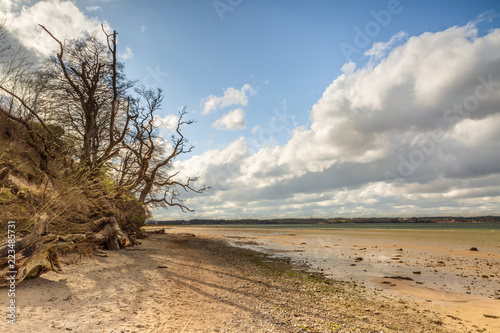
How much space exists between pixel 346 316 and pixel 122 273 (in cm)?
656

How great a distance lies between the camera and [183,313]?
17.5ft

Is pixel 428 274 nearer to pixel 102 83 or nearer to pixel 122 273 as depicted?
pixel 122 273

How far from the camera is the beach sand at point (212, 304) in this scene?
4.58m

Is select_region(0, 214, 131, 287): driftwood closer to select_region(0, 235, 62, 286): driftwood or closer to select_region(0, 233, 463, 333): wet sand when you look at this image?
select_region(0, 235, 62, 286): driftwood

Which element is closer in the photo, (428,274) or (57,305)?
(57,305)

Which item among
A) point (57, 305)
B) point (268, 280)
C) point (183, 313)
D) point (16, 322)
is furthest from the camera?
point (268, 280)

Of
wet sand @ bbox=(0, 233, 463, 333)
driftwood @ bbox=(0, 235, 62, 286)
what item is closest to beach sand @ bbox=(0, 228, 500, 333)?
wet sand @ bbox=(0, 233, 463, 333)

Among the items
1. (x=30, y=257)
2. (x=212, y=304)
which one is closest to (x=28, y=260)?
(x=30, y=257)

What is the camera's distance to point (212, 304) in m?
6.05

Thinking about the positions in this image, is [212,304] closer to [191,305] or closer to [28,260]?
[191,305]

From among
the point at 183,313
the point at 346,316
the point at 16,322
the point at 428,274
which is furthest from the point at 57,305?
the point at 428,274

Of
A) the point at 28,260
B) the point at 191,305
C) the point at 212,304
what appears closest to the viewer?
the point at 28,260

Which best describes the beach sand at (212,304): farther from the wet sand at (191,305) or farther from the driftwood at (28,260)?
the driftwood at (28,260)

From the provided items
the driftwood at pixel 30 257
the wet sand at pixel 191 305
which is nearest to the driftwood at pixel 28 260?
the driftwood at pixel 30 257
